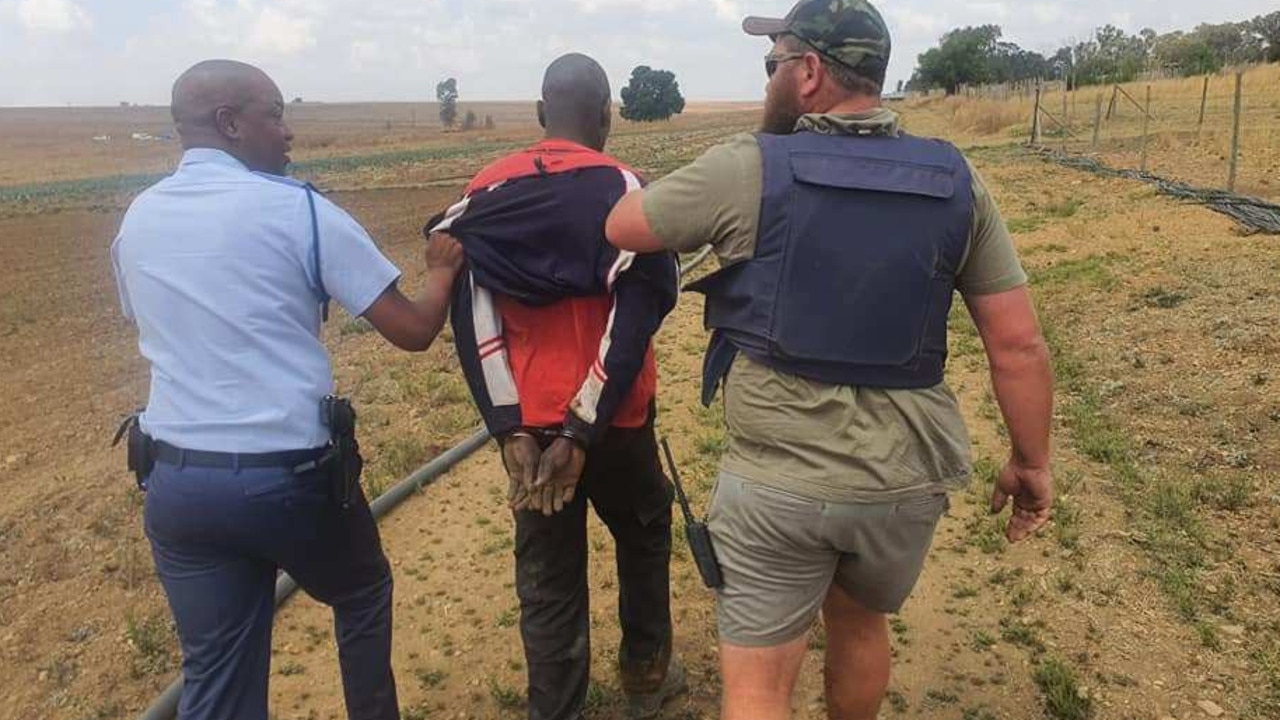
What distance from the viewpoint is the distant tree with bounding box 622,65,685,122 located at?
92.7 metres

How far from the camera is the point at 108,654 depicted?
3.71 meters

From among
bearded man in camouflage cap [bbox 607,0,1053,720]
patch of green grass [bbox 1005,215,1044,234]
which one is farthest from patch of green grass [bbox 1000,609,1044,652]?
patch of green grass [bbox 1005,215,1044,234]

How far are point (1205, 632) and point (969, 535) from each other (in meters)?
1.07

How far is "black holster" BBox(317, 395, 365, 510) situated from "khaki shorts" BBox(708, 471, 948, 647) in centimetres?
85

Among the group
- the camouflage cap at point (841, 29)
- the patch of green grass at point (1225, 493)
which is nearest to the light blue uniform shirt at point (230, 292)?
the camouflage cap at point (841, 29)

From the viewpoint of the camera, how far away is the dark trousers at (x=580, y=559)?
2.70 meters

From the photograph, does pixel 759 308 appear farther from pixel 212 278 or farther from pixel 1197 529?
pixel 1197 529

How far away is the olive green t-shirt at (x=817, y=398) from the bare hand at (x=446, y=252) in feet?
2.06

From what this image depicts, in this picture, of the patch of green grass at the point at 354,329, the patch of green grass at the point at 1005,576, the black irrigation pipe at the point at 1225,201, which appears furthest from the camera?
the black irrigation pipe at the point at 1225,201

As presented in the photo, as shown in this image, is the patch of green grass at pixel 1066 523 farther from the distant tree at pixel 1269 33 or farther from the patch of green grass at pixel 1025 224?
the distant tree at pixel 1269 33

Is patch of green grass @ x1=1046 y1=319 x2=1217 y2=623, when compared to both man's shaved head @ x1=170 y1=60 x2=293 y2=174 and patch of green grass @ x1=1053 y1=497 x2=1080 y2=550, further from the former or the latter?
man's shaved head @ x1=170 y1=60 x2=293 y2=174

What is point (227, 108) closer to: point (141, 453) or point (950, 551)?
point (141, 453)

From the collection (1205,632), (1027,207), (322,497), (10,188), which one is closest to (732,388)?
(322,497)

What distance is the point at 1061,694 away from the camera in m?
3.11
